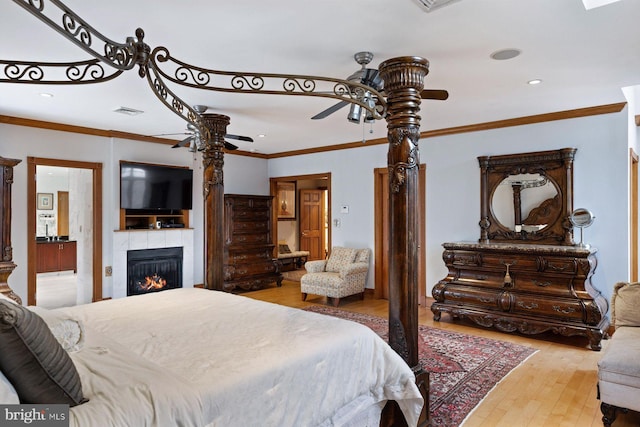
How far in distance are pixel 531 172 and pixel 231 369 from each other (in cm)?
444

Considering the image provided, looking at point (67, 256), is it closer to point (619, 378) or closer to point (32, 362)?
point (32, 362)

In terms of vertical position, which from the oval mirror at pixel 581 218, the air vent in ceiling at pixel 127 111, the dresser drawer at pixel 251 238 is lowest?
the dresser drawer at pixel 251 238

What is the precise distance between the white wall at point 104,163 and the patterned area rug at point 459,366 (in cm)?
373

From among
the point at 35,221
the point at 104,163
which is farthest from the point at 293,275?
the point at 35,221

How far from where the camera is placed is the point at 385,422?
229 centimetres

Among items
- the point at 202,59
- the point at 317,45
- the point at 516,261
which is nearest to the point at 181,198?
the point at 202,59

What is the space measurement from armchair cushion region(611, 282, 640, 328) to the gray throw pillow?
3.49m

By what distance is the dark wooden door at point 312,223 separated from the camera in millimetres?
9383

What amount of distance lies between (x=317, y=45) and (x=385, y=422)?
2410 mm

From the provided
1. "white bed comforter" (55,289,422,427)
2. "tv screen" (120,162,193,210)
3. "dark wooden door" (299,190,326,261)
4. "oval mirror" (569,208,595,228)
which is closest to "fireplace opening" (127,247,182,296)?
"tv screen" (120,162,193,210)

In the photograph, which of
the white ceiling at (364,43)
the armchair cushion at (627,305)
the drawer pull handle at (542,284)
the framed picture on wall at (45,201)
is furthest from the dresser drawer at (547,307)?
the framed picture on wall at (45,201)

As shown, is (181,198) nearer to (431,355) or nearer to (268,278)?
(268,278)

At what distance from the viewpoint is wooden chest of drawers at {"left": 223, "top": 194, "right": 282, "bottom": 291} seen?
6.68 m

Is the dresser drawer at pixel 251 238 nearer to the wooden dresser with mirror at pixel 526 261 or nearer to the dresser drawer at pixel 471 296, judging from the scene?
the wooden dresser with mirror at pixel 526 261
